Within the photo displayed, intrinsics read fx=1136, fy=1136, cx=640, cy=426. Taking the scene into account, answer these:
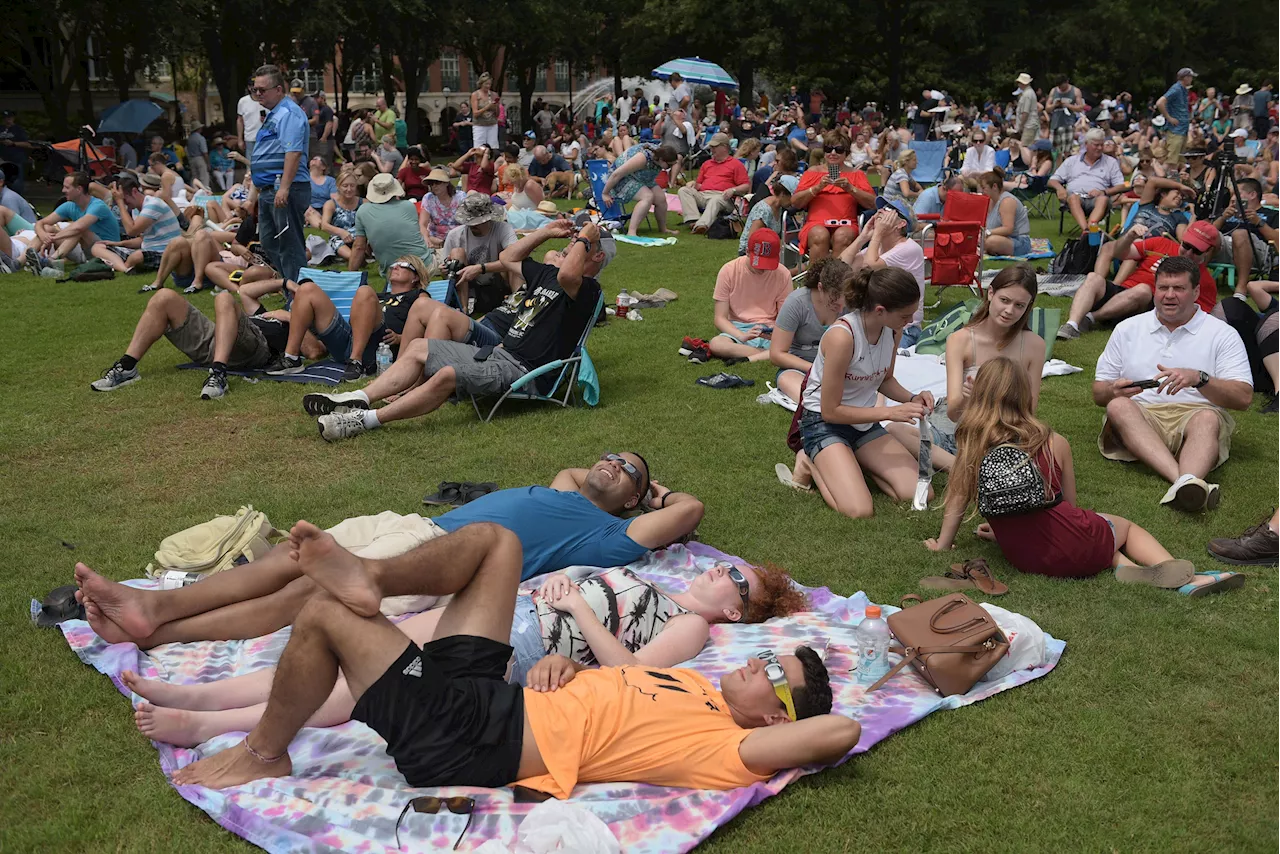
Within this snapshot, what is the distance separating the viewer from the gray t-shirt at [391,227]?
35.0ft

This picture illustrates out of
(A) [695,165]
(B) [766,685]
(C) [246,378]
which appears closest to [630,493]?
(B) [766,685]

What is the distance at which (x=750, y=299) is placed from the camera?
955cm

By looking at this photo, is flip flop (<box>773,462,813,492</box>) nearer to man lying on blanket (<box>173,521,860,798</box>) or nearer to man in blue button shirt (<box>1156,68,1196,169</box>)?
man lying on blanket (<box>173,521,860,798</box>)

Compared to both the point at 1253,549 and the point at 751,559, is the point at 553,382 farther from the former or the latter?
the point at 1253,549

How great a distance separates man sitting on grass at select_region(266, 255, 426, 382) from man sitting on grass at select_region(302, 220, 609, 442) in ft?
3.06

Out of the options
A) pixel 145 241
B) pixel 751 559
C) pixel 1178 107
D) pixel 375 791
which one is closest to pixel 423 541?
pixel 375 791

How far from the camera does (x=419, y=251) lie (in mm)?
10938

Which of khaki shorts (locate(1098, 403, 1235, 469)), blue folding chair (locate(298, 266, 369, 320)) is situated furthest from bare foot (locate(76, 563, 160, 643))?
blue folding chair (locate(298, 266, 369, 320))

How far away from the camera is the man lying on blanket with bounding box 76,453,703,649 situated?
411 centimetres

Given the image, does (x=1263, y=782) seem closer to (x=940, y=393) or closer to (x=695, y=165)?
(x=940, y=393)

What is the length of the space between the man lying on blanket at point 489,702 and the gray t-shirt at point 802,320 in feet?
13.1

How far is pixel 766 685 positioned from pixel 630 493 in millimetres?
1959

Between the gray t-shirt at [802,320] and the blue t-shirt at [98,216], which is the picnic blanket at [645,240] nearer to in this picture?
the blue t-shirt at [98,216]

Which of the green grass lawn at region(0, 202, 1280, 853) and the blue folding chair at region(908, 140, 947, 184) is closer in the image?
the green grass lawn at region(0, 202, 1280, 853)
